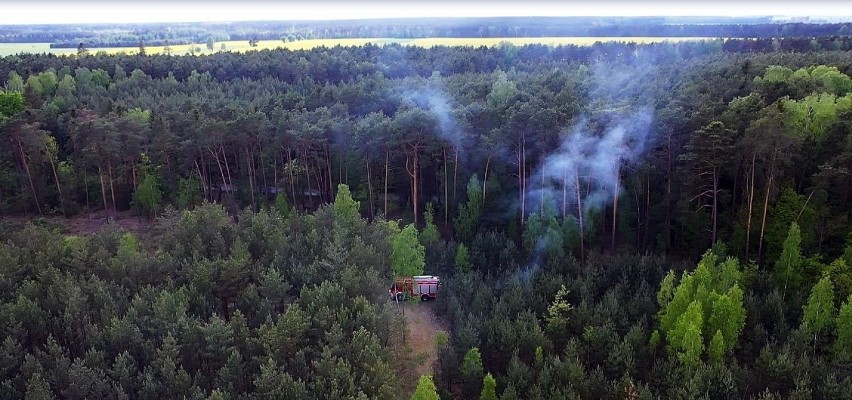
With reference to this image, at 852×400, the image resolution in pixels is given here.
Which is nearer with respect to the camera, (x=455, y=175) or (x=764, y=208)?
(x=764, y=208)

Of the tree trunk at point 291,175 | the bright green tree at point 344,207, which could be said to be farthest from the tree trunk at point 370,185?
the bright green tree at point 344,207

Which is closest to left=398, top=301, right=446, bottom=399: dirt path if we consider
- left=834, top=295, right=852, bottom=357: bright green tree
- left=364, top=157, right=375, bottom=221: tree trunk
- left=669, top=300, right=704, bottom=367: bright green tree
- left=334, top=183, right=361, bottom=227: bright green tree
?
left=334, top=183, right=361, bottom=227: bright green tree

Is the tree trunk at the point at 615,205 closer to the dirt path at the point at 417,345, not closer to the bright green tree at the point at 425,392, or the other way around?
the dirt path at the point at 417,345

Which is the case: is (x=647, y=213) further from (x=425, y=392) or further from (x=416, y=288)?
(x=425, y=392)

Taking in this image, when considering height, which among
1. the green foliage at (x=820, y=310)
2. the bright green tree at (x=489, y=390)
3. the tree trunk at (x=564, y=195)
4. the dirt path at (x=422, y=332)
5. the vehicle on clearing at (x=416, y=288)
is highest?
the tree trunk at (x=564, y=195)

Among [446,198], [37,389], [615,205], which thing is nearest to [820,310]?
[615,205]

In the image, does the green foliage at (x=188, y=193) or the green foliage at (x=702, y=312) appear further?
the green foliage at (x=188, y=193)
